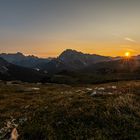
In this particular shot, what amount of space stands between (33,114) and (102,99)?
23.2ft

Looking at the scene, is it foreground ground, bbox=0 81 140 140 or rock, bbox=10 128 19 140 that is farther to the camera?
foreground ground, bbox=0 81 140 140

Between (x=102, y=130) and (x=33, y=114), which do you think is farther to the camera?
(x=33, y=114)

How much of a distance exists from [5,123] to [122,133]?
8.67m

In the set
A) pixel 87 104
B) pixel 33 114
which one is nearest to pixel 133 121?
pixel 87 104

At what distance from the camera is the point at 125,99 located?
25.2 metres

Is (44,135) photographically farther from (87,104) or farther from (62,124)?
(87,104)

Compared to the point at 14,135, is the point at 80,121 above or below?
above

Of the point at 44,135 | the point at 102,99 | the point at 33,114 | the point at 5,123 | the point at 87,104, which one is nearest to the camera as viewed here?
the point at 44,135

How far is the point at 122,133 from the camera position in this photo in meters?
18.2

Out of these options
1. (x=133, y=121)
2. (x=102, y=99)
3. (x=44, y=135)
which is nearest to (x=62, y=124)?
(x=44, y=135)

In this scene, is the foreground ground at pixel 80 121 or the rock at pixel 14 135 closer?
the rock at pixel 14 135

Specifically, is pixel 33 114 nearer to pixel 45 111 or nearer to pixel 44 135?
pixel 45 111

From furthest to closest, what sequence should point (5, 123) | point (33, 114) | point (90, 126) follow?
point (33, 114), point (5, 123), point (90, 126)

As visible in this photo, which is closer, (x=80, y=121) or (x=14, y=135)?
(x=14, y=135)
